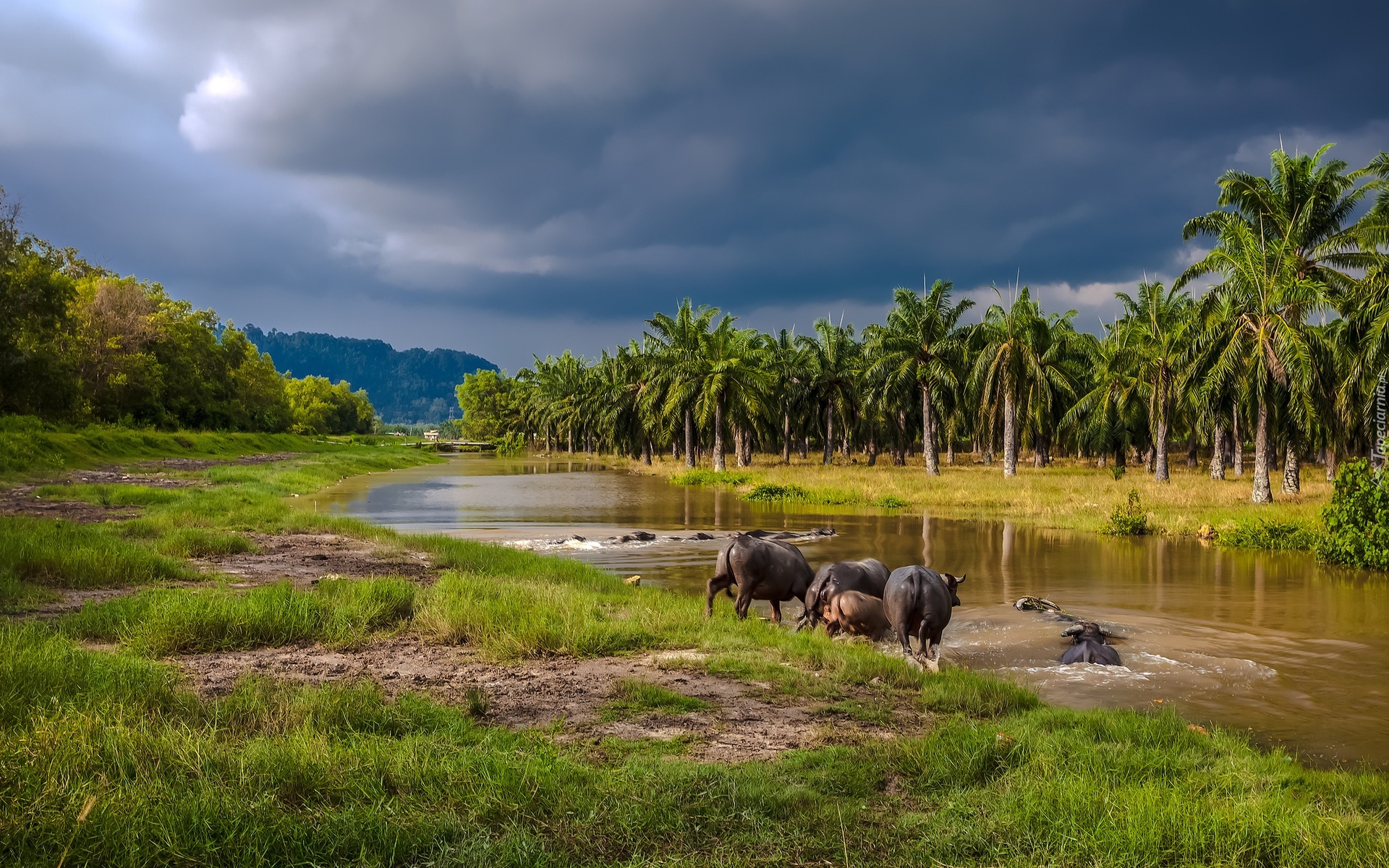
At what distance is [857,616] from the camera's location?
10758 mm

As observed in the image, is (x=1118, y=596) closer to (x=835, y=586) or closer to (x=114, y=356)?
(x=835, y=586)

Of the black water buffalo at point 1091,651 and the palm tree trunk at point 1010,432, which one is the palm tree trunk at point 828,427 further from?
the black water buffalo at point 1091,651

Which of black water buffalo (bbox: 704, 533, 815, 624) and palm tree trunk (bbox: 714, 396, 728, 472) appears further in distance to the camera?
palm tree trunk (bbox: 714, 396, 728, 472)

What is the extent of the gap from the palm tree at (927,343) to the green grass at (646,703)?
43.5 meters

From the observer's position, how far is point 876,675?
826 cm

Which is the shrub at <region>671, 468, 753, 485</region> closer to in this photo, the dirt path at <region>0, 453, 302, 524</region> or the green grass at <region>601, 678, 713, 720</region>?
the dirt path at <region>0, 453, 302, 524</region>

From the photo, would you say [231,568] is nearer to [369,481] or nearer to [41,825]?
[41,825]

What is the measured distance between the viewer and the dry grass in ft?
82.7

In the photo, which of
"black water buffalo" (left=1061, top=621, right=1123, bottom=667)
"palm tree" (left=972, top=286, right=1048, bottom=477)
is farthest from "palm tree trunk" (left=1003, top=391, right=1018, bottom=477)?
"black water buffalo" (left=1061, top=621, right=1123, bottom=667)

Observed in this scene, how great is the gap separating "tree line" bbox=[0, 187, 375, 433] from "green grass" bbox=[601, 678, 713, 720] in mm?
43490

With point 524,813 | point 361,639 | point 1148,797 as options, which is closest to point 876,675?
point 1148,797

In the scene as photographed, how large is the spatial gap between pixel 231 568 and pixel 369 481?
126 feet

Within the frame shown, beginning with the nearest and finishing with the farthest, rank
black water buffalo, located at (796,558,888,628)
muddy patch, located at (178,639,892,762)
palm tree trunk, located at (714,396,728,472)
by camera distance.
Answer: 1. muddy patch, located at (178,639,892,762)
2. black water buffalo, located at (796,558,888,628)
3. palm tree trunk, located at (714,396,728,472)

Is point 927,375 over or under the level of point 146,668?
over
